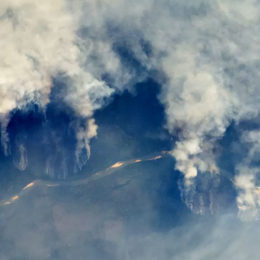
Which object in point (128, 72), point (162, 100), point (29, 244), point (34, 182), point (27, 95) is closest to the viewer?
point (27, 95)

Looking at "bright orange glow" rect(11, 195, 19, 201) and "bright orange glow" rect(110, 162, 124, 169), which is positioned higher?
"bright orange glow" rect(110, 162, 124, 169)

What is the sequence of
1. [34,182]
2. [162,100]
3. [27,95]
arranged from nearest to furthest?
[27,95], [162,100], [34,182]

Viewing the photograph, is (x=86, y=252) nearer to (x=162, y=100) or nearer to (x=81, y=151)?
(x=81, y=151)

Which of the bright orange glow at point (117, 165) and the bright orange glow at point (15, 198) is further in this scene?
the bright orange glow at point (117, 165)

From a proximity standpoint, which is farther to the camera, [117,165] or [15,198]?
[117,165]

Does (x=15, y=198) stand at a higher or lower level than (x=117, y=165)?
lower

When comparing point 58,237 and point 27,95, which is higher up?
point 27,95

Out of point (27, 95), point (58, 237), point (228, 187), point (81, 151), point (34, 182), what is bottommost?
point (58, 237)

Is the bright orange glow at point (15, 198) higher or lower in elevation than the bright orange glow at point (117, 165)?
lower

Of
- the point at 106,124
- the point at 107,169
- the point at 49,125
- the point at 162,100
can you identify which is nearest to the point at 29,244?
the point at 107,169

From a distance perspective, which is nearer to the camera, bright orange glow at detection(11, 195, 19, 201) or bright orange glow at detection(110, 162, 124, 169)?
bright orange glow at detection(11, 195, 19, 201)

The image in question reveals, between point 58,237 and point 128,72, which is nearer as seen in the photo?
point 128,72
